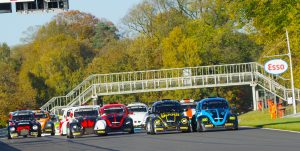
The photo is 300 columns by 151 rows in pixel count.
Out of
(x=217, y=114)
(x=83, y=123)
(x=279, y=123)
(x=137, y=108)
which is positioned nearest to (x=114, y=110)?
(x=83, y=123)

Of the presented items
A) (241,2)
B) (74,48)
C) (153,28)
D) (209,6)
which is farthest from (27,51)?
(241,2)

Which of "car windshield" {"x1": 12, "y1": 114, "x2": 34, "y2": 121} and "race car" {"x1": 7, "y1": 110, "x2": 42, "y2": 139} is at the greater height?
"car windshield" {"x1": 12, "y1": 114, "x2": 34, "y2": 121}

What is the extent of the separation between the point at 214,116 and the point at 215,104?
1.15 meters

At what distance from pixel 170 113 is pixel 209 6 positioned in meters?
66.3

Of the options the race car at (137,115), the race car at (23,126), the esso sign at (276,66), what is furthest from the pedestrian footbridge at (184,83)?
the race car at (23,126)

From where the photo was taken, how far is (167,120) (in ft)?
147

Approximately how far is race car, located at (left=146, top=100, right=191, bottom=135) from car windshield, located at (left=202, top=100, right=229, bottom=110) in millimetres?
1242

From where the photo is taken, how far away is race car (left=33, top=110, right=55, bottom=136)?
200ft

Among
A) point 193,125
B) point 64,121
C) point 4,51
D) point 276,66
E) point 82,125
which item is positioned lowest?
point 193,125

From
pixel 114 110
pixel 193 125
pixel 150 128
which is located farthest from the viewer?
pixel 114 110

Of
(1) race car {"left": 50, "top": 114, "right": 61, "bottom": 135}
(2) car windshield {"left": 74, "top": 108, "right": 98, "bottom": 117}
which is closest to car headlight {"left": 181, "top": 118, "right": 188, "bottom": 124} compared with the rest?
(2) car windshield {"left": 74, "top": 108, "right": 98, "bottom": 117}

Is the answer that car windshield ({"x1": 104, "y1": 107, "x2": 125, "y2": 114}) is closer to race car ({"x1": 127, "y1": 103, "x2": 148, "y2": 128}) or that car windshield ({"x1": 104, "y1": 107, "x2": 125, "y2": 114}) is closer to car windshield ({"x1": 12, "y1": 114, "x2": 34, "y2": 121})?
race car ({"x1": 127, "y1": 103, "x2": 148, "y2": 128})

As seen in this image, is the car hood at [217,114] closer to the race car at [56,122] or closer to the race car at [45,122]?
the race car at [56,122]

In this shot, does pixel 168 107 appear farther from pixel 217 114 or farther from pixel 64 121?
pixel 64 121
